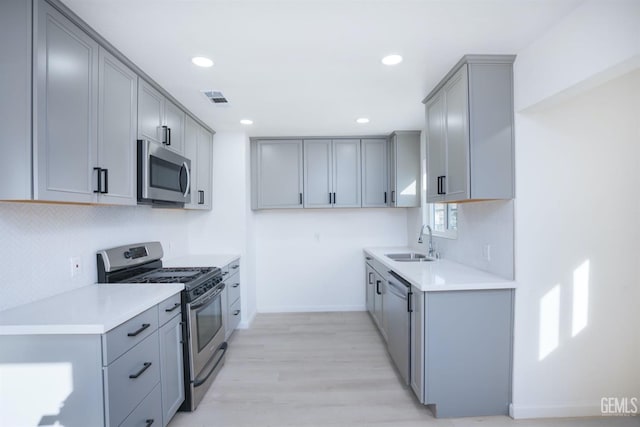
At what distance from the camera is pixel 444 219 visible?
345 cm

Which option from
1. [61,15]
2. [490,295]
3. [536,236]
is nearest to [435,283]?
[490,295]

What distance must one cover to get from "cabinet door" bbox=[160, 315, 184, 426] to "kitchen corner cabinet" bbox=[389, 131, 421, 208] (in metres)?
2.91

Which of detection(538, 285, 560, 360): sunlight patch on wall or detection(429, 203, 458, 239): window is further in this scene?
detection(429, 203, 458, 239): window

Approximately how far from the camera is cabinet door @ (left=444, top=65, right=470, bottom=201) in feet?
7.06

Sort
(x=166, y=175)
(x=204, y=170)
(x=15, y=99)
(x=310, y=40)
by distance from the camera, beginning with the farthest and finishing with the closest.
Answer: (x=204, y=170)
(x=166, y=175)
(x=310, y=40)
(x=15, y=99)

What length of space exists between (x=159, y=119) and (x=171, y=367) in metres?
1.88

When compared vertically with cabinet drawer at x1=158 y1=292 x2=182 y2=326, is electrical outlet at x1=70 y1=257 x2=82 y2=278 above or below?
above

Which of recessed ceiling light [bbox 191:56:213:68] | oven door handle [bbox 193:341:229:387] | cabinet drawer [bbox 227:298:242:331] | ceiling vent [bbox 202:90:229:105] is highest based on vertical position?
ceiling vent [bbox 202:90:229:105]

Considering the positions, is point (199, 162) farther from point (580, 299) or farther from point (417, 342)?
point (580, 299)

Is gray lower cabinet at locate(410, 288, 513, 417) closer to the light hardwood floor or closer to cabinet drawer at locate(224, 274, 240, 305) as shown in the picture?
the light hardwood floor

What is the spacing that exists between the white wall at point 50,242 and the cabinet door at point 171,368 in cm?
71

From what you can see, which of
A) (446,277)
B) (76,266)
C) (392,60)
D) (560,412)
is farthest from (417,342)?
(76,266)

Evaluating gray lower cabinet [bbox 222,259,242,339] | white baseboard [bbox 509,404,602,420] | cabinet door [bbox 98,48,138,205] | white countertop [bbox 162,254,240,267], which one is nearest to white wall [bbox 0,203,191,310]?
cabinet door [bbox 98,48,138,205]

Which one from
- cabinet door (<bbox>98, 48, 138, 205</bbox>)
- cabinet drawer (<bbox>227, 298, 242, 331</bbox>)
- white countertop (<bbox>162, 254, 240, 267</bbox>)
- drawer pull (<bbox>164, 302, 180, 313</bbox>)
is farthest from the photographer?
cabinet drawer (<bbox>227, 298, 242, 331</bbox>)
